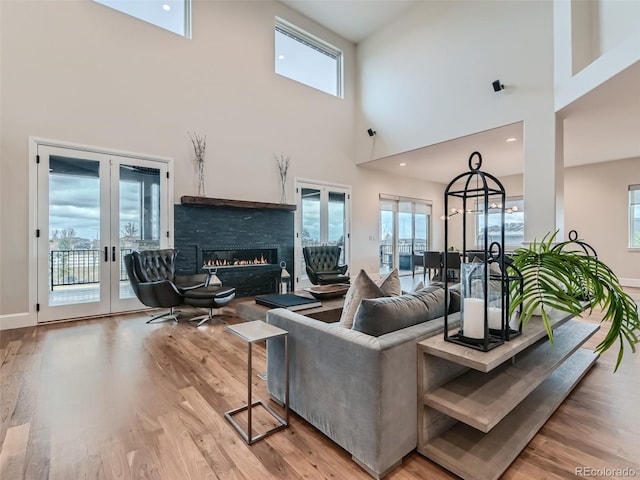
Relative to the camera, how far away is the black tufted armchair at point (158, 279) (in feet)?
13.0

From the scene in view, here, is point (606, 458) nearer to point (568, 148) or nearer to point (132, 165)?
point (132, 165)

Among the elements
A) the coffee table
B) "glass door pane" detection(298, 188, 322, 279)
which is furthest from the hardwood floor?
"glass door pane" detection(298, 188, 322, 279)

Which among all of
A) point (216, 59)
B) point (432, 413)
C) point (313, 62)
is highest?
point (313, 62)

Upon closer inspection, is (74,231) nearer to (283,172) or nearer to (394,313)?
(283,172)

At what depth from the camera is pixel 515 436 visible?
1621 millimetres

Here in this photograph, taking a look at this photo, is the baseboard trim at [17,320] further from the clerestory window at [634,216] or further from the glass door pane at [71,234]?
the clerestory window at [634,216]

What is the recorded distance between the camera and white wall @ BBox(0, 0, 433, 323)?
3.86 metres

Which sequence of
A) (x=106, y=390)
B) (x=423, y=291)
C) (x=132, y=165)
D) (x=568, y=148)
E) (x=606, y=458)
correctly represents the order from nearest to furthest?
(x=606, y=458)
(x=423, y=291)
(x=106, y=390)
(x=132, y=165)
(x=568, y=148)

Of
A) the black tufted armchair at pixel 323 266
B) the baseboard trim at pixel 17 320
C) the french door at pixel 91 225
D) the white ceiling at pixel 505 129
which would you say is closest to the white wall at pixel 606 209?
the white ceiling at pixel 505 129

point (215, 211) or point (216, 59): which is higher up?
point (216, 59)

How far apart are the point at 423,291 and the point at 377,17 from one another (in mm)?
6752

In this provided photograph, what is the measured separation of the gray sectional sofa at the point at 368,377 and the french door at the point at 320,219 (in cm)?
471

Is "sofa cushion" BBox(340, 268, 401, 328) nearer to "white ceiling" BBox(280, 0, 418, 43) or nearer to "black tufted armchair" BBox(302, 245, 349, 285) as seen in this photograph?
"black tufted armchair" BBox(302, 245, 349, 285)

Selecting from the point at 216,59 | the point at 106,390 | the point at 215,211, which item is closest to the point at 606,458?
the point at 106,390
